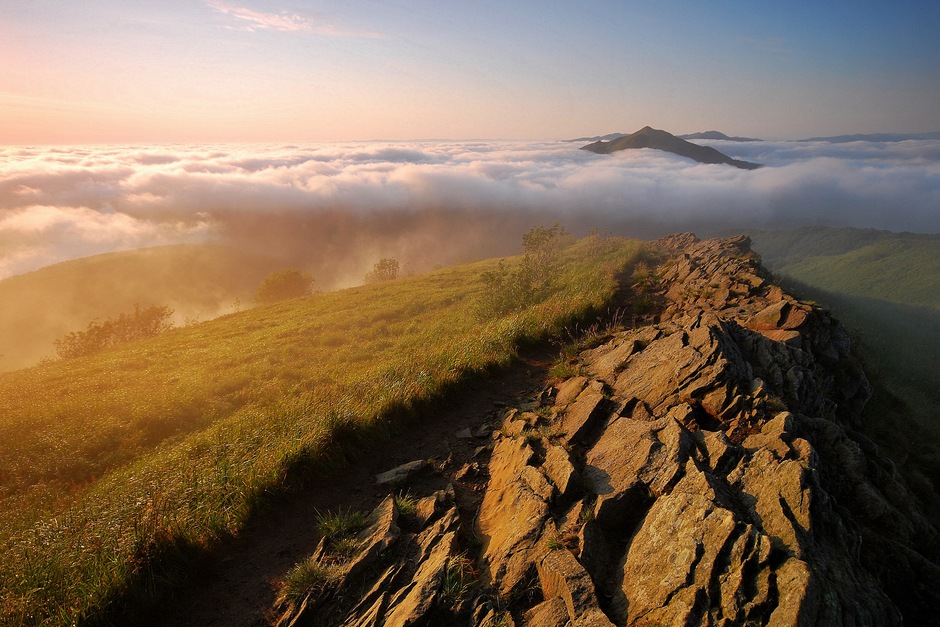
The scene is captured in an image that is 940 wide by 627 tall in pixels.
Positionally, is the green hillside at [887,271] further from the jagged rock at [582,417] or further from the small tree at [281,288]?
the jagged rock at [582,417]

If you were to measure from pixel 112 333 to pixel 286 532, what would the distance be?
57206mm

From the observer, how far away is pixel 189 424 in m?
19.8

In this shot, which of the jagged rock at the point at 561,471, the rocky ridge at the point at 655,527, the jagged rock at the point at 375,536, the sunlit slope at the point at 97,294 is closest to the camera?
the rocky ridge at the point at 655,527

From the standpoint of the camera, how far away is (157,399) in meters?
21.3

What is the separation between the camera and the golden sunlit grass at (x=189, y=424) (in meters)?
5.93

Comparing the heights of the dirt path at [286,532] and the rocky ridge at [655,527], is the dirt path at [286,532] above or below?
below

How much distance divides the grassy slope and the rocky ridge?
807cm

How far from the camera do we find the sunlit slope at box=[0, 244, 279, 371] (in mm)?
127938

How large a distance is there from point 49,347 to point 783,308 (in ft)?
530

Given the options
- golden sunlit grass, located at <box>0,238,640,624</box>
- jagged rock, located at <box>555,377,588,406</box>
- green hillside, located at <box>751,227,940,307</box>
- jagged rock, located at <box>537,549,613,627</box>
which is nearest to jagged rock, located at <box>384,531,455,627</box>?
jagged rock, located at <box>537,549,613,627</box>

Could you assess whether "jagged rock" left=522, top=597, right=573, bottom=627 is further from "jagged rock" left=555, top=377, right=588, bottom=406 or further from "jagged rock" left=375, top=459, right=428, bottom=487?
"jagged rock" left=555, top=377, right=588, bottom=406

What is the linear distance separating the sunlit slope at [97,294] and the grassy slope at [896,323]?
132006 millimetres

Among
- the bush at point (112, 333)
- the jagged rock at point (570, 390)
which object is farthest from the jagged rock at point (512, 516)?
the bush at point (112, 333)

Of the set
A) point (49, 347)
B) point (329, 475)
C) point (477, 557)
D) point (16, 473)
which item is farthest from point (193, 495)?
point (49, 347)
